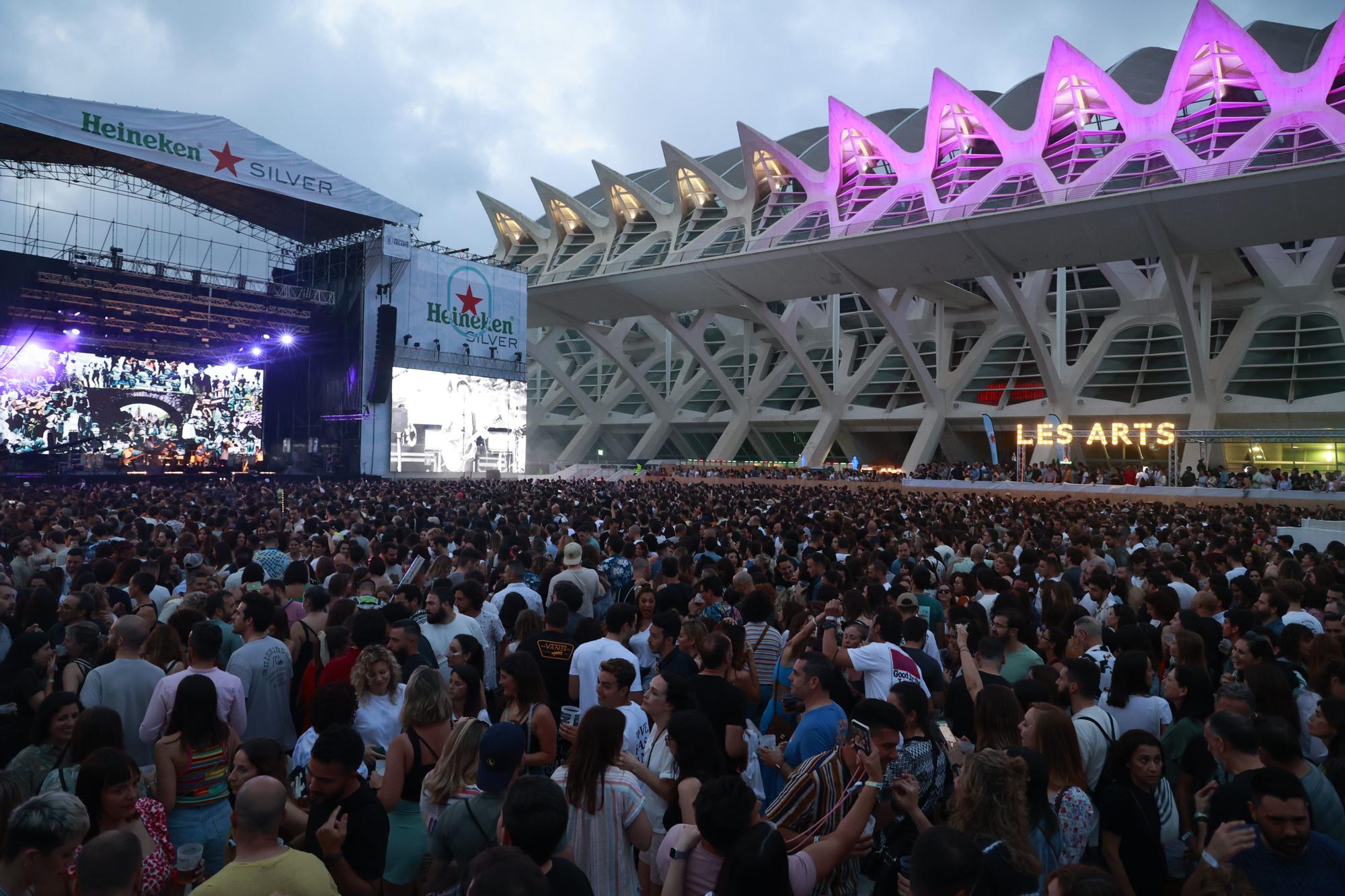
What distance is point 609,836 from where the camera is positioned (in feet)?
9.58

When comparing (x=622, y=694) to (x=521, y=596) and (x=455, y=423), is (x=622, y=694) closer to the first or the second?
(x=521, y=596)

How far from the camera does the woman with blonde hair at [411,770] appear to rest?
3.23 m

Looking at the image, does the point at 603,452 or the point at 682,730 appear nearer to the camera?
the point at 682,730

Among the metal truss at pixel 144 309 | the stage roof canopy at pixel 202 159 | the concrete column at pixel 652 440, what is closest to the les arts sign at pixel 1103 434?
the concrete column at pixel 652 440

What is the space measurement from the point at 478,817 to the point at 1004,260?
32041 mm

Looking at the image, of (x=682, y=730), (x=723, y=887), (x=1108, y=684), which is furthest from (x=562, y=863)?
(x=1108, y=684)

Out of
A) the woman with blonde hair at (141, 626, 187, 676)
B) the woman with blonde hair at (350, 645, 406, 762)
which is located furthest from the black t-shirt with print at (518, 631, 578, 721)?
the woman with blonde hair at (141, 626, 187, 676)

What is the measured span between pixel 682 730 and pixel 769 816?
0.40 metres

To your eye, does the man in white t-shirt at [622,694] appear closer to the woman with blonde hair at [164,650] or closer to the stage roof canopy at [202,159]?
the woman with blonde hair at [164,650]

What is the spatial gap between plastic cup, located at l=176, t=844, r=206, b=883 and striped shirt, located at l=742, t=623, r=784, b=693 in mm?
2936

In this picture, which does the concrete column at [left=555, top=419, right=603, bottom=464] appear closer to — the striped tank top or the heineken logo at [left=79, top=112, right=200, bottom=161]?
the heineken logo at [left=79, top=112, right=200, bottom=161]

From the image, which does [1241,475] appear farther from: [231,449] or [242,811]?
[231,449]

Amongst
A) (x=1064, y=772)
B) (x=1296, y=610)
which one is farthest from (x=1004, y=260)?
(x=1064, y=772)

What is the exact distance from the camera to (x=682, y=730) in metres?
3.04
